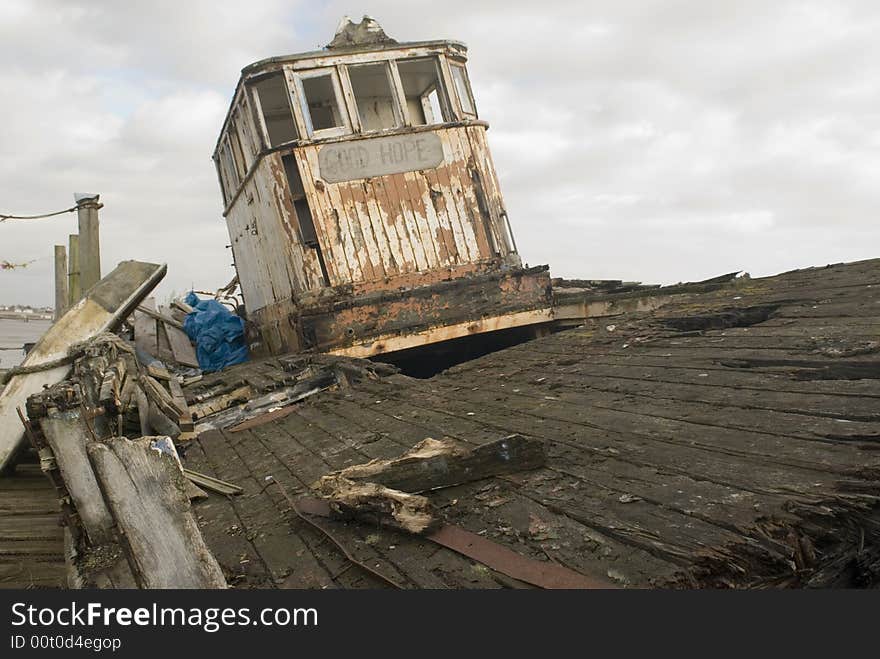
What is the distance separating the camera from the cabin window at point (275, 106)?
10.9m

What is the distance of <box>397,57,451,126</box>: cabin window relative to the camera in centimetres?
1161

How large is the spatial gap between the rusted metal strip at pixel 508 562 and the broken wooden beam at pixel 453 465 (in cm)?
41

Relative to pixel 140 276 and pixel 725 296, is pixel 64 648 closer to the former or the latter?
pixel 725 296

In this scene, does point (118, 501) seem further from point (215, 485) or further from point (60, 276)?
point (60, 276)

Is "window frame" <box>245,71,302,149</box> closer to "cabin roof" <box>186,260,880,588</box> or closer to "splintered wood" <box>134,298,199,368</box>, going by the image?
"splintered wood" <box>134,298,199,368</box>

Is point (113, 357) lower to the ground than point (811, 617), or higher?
higher

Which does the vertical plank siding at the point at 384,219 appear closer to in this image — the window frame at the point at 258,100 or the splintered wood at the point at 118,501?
the window frame at the point at 258,100

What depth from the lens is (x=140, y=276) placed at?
9.59 meters

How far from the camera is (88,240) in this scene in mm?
12227

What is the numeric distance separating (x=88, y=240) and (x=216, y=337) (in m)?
3.28

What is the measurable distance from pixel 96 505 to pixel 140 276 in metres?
7.17

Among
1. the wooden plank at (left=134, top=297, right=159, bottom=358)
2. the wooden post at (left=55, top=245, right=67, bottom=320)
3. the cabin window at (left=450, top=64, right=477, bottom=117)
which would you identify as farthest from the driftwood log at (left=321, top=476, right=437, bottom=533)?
the wooden post at (left=55, top=245, right=67, bottom=320)

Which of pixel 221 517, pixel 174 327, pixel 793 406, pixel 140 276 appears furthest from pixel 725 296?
pixel 174 327

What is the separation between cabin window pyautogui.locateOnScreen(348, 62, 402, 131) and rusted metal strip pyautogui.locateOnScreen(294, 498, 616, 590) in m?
10.3
